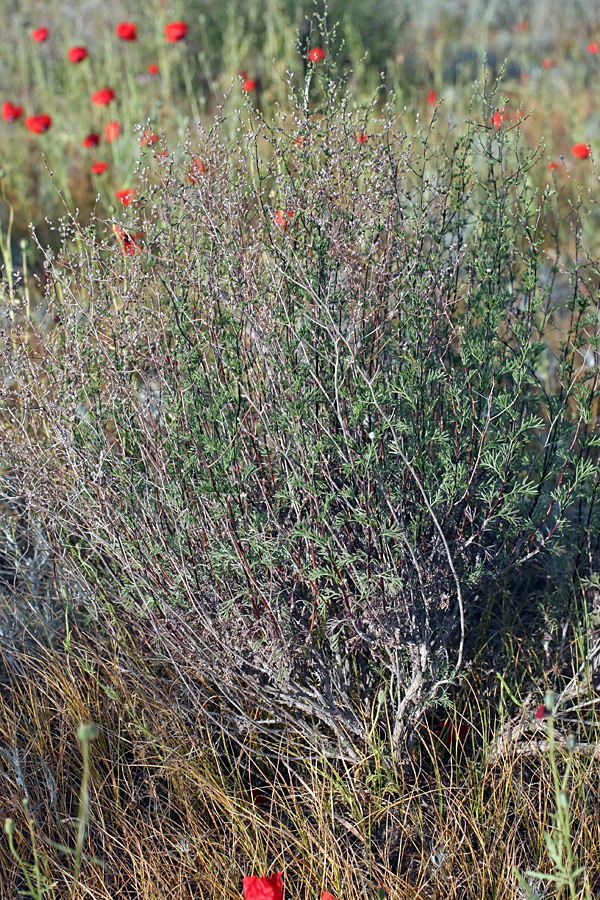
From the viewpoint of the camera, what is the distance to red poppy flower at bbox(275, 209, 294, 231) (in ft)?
5.27

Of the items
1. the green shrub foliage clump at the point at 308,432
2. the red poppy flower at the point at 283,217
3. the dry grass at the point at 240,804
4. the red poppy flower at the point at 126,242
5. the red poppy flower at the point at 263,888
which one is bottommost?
the dry grass at the point at 240,804

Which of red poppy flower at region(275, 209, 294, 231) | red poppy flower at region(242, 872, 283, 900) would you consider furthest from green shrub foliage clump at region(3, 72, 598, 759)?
red poppy flower at region(242, 872, 283, 900)

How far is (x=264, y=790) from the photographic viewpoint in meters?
1.82

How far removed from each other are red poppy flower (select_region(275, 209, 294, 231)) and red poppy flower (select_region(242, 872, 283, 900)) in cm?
120

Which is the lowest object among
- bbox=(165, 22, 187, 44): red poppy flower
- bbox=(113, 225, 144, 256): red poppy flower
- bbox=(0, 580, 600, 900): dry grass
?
bbox=(0, 580, 600, 900): dry grass

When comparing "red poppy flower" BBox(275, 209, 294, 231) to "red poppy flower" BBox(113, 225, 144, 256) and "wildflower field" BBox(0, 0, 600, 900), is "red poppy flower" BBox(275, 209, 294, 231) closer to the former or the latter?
"wildflower field" BBox(0, 0, 600, 900)

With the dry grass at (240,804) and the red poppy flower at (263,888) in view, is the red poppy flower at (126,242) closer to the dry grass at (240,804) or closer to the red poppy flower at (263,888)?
the dry grass at (240,804)

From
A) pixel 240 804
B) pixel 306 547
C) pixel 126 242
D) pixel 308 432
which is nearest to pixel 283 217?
pixel 126 242

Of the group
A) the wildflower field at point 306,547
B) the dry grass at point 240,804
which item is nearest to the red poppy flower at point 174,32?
the wildflower field at point 306,547

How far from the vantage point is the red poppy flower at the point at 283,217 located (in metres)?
1.61

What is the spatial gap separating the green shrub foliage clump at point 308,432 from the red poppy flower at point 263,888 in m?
0.39

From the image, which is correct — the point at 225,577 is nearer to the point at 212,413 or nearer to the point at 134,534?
the point at 134,534

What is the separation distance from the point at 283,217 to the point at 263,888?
1.26 metres

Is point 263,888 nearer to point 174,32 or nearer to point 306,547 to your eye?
point 306,547
